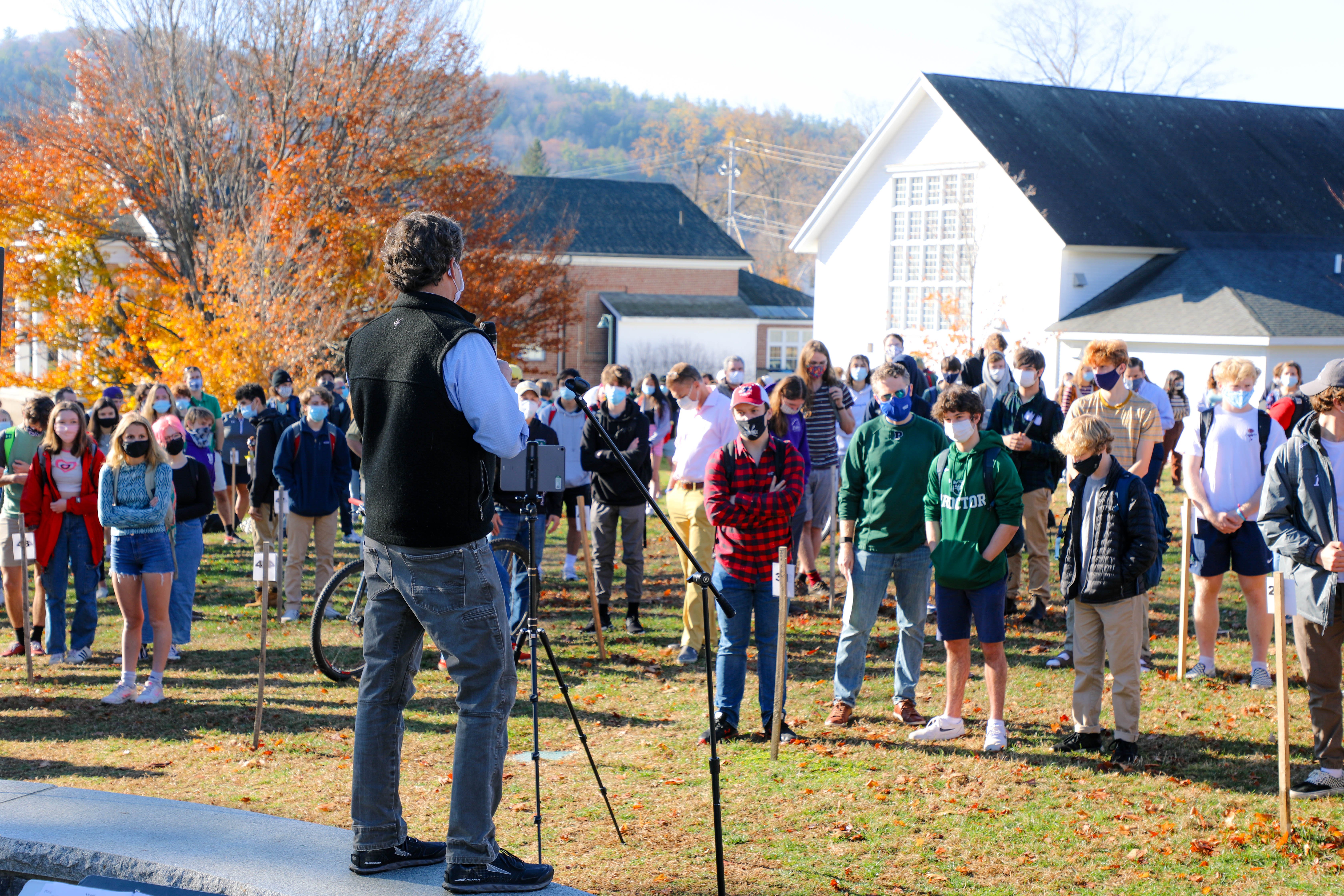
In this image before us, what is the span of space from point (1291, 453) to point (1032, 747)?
2213 mm

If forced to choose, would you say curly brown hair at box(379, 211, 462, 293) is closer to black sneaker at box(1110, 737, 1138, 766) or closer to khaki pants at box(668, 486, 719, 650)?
black sneaker at box(1110, 737, 1138, 766)

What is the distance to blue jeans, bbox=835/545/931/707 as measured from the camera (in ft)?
23.5

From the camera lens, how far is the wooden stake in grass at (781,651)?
6.50 metres

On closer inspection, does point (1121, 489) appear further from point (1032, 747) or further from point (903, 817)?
point (903, 817)

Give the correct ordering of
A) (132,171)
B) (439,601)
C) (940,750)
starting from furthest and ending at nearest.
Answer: (132,171), (940,750), (439,601)

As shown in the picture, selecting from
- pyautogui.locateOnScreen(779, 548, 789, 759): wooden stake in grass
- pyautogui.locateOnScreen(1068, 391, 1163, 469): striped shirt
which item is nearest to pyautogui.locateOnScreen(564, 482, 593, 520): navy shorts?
→ pyautogui.locateOnScreen(779, 548, 789, 759): wooden stake in grass

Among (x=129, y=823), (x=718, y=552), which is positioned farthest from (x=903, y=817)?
(x=129, y=823)

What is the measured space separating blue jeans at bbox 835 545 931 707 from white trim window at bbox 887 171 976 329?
2301cm

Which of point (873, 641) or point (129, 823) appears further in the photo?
point (873, 641)

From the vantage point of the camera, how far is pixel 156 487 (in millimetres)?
7926

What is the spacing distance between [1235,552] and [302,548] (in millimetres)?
7754

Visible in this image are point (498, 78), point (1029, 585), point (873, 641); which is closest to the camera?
→ point (873, 641)

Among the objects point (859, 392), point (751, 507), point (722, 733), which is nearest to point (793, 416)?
point (751, 507)

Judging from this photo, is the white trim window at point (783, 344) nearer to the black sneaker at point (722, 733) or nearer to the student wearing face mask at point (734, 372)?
the student wearing face mask at point (734, 372)
